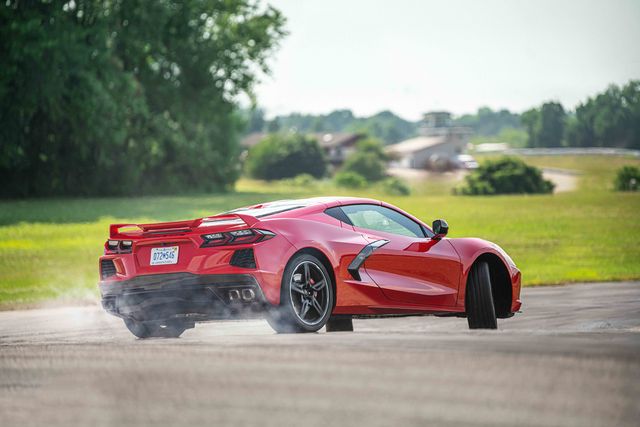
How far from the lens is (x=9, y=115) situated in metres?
54.4

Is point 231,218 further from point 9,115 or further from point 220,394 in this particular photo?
point 9,115

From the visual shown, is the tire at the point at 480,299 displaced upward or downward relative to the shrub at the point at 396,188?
upward

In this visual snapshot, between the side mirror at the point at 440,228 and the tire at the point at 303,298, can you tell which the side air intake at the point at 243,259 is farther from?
the side mirror at the point at 440,228

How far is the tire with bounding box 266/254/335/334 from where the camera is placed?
30.3 ft

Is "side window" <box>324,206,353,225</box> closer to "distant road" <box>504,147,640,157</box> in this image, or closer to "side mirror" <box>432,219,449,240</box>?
"side mirror" <box>432,219,449,240</box>

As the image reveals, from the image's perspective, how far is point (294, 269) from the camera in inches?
365

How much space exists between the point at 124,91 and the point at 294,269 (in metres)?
52.8

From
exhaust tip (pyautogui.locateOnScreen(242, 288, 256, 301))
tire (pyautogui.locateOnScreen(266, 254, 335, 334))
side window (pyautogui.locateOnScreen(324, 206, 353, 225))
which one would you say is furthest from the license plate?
side window (pyautogui.locateOnScreen(324, 206, 353, 225))

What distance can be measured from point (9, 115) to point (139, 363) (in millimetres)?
50242

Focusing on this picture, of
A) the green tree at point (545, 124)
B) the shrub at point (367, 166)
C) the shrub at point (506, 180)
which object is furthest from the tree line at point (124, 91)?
the shrub at point (367, 166)

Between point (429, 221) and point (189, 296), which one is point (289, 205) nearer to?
point (189, 296)

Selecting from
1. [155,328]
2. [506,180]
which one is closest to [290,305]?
[155,328]

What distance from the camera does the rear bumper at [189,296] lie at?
920cm

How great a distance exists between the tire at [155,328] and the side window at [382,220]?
1918 millimetres
